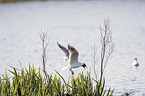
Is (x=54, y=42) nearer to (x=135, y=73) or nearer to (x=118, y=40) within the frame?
(x=118, y=40)

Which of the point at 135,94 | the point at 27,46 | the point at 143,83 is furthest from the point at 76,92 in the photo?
the point at 27,46

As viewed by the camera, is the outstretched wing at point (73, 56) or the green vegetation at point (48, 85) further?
the outstretched wing at point (73, 56)

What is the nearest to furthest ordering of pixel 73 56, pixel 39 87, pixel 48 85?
pixel 39 87 → pixel 48 85 → pixel 73 56

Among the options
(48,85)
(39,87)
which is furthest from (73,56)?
(39,87)

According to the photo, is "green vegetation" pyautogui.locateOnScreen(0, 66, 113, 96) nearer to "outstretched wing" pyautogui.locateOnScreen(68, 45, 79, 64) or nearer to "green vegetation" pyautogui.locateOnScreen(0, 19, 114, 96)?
"green vegetation" pyautogui.locateOnScreen(0, 19, 114, 96)

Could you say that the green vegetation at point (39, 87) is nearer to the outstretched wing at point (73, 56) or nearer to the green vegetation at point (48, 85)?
the green vegetation at point (48, 85)

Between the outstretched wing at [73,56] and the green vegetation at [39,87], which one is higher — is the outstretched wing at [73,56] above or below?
above

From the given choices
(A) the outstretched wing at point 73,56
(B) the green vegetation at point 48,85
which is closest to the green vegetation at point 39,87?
(B) the green vegetation at point 48,85

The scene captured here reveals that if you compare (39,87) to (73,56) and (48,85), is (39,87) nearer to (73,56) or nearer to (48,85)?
(48,85)

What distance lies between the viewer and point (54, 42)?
22.1 metres

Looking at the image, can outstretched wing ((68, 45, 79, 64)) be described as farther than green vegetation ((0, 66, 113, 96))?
Yes

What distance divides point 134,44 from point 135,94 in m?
11.5

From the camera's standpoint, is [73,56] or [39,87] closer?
[39,87]

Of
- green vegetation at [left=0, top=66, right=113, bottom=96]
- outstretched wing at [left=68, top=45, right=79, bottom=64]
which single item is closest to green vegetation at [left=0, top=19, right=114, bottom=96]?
green vegetation at [left=0, top=66, right=113, bottom=96]
